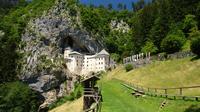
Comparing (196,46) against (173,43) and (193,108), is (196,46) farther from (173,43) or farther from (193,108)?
(193,108)

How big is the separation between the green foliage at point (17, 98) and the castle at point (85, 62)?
1835 centimetres

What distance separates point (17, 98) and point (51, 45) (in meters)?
23.8

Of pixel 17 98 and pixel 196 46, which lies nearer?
pixel 196 46

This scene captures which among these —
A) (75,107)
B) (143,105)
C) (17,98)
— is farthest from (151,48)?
(143,105)

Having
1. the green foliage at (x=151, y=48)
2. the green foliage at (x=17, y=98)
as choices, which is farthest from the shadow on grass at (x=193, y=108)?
the green foliage at (x=17, y=98)

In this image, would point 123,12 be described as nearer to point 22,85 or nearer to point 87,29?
point 87,29

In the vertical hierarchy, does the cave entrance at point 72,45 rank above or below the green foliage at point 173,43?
above

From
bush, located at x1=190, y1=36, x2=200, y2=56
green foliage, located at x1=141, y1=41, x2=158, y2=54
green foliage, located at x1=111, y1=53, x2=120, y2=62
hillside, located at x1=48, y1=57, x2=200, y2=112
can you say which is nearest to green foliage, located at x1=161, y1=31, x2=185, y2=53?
green foliage, located at x1=141, y1=41, x2=158, y2=54

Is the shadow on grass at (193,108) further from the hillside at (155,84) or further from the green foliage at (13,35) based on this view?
the green foliage at (13,35)

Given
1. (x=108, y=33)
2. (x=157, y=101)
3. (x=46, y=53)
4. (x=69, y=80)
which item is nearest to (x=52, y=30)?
(x=46, y=53)

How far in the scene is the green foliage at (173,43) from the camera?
265 feet

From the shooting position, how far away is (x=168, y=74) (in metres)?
62.2

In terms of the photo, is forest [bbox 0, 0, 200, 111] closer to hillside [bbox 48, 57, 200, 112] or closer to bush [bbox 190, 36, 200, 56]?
bush [bbox 190, 36, 200, 56]

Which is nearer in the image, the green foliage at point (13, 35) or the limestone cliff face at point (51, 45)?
the limestone cliff face at point (51, 45)
